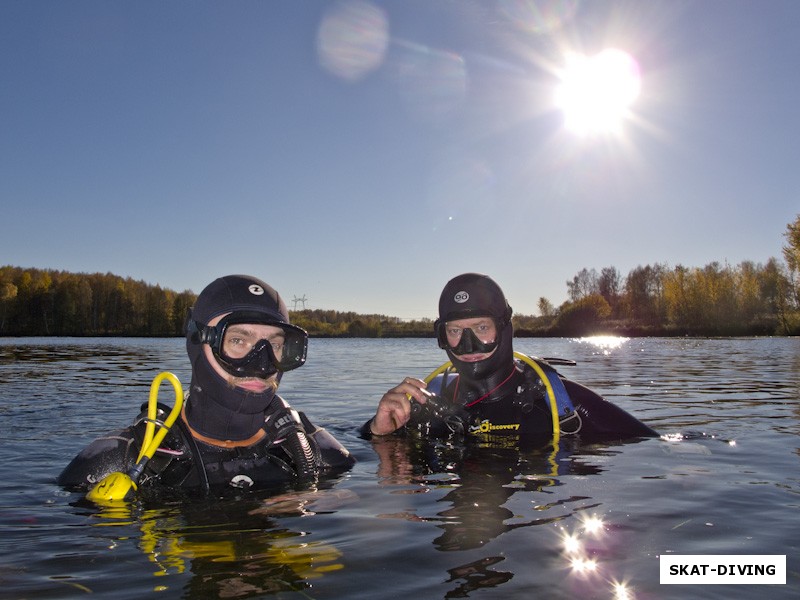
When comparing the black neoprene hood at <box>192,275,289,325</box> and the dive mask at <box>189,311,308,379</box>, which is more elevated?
the black neoprene hood at <box>192,275,289,325</box>

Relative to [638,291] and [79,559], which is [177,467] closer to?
[79,559]

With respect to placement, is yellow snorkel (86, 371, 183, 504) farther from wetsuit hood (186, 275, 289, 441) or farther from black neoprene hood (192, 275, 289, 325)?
black neoprene hood (192, 275, 289, 325)

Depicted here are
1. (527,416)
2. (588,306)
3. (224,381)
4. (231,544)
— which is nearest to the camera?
(231,544)

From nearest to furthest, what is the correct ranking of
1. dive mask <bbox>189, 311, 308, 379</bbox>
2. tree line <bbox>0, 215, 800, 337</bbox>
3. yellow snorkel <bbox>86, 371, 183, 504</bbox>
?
yellow snorkel <bbox>86, 371, 183, 504</bbox> < dive mask <bbox>189, 311, 308, 379</bbox> < tree line <bbox>0, 215, 800, 337</bbox>

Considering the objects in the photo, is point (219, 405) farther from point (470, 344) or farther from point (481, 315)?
point (481, 315)

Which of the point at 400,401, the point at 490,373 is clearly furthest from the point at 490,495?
the point at 490,373

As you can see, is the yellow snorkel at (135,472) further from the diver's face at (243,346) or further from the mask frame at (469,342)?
the mask frame at (469,342)

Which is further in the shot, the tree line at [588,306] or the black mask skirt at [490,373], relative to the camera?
the tree line at [588,306]

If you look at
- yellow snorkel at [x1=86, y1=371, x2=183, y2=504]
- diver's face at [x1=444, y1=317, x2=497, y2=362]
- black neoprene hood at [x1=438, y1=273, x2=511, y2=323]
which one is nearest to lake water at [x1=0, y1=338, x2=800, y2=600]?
yellow snorkel at [x1=86, y1=371, x2=183, y2=504]

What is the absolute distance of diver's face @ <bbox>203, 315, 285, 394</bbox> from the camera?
12.8 ft

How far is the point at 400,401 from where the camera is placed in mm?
5262

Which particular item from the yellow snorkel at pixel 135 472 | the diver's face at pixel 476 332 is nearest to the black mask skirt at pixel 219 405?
the yellow snorkel at pixel 135 472

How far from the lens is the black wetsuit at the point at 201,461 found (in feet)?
12.7

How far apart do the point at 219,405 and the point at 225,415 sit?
9 centimetres
